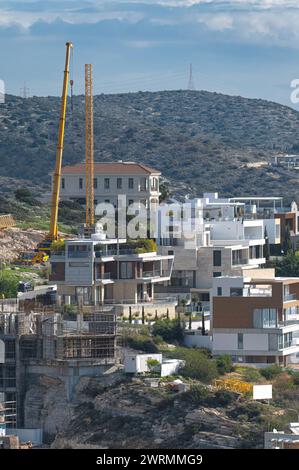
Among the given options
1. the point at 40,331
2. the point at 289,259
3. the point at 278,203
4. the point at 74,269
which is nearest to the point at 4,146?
the point at 278,203

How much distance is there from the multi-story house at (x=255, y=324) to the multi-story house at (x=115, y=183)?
3164cm

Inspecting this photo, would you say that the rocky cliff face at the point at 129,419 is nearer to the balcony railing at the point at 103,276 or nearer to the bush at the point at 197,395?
the bush at the point at 197,395

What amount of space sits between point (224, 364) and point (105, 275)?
12374 mm

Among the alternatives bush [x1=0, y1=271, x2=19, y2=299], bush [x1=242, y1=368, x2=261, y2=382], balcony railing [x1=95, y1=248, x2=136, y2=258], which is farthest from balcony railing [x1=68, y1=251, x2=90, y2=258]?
bush [x1=242, y1=368, x2=261, y2=382]

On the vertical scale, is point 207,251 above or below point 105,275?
above

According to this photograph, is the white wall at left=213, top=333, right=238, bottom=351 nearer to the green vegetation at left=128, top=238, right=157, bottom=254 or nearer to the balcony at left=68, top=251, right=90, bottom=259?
the balcony at left=68, top=251, right=90, bottom=259

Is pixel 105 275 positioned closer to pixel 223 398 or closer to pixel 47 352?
pixel 47 352

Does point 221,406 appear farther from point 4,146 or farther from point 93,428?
point 4,146

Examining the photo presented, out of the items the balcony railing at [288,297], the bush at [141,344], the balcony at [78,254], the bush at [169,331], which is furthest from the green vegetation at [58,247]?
the balcony railing at [288,297]

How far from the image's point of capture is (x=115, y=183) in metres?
121

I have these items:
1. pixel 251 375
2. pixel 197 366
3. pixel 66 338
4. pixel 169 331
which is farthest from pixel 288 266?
pixel 66 338

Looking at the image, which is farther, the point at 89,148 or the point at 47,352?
the point at 89,148

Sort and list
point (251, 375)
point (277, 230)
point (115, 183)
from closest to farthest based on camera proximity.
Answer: point (251, 375), point (277, 230), point (115, 183)

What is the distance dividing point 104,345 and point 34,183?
84.8 metres
